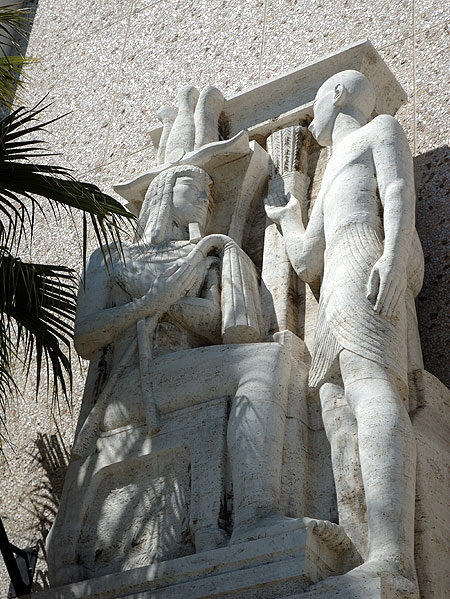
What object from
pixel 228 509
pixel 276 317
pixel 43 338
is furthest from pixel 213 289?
pixel 228 509

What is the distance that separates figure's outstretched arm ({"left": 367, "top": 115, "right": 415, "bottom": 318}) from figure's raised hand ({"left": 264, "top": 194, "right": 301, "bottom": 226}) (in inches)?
21.7

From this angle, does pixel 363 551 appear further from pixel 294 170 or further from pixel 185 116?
pixel 185 116

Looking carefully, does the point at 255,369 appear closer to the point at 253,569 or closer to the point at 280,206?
the point at 253,569

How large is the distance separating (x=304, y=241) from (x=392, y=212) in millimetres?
536

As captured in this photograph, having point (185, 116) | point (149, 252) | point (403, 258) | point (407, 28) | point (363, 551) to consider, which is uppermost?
point (407, 28)

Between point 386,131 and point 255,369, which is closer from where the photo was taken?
point 255,369

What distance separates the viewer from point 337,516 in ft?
12.8

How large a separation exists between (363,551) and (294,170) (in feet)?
7.00

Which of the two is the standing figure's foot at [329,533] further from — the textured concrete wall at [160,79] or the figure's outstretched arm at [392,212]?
the textured concrete wall at [160,79]

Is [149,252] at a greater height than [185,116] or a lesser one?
lesser

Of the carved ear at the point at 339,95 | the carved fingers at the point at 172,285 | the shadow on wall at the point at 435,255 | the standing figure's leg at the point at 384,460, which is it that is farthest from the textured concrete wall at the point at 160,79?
the carved fingers at the point at 172,285

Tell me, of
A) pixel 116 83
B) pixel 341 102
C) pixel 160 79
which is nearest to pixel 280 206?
pixel 341 102

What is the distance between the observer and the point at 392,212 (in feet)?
13.9

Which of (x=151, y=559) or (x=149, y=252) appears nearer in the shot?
(x=151, y=559)
